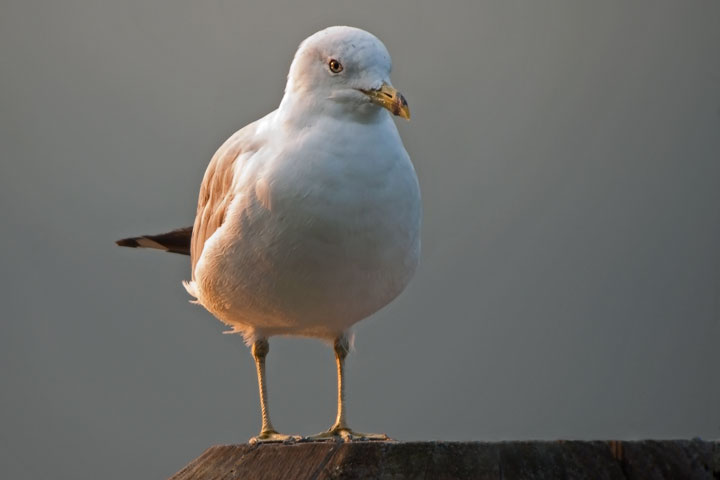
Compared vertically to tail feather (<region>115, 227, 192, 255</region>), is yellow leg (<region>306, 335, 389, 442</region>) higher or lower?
lower

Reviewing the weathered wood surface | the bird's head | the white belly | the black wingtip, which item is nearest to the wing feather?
the white belly

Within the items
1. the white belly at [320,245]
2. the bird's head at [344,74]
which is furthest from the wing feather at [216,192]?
the bird's head at [344,74]

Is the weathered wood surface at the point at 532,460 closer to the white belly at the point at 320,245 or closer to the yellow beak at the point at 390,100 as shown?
the white belly at the point at 320,245

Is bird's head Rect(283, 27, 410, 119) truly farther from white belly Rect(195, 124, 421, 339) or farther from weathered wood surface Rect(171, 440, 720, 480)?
weathered wood surface Rect(171, 440, 720, 480)

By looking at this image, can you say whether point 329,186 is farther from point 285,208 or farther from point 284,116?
point 284,116

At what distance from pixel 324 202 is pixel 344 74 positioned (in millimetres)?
334

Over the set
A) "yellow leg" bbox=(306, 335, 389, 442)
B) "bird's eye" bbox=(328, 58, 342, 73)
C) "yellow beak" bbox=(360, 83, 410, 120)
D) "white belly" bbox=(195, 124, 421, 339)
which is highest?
"bird's eye" bbox=(328, 58, 342, 73)

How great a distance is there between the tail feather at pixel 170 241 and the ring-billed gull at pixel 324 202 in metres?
0.75

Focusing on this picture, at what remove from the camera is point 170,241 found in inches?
148

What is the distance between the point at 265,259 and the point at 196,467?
0.67 metres

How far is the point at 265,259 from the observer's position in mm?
2771

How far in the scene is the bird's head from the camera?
2676mm

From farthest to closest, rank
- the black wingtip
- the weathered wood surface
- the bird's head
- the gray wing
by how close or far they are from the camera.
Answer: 1. the black wingtip
2. the gray wing
3. the bird's head
4. the weathered wood surface

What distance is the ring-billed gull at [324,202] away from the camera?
2.66m
